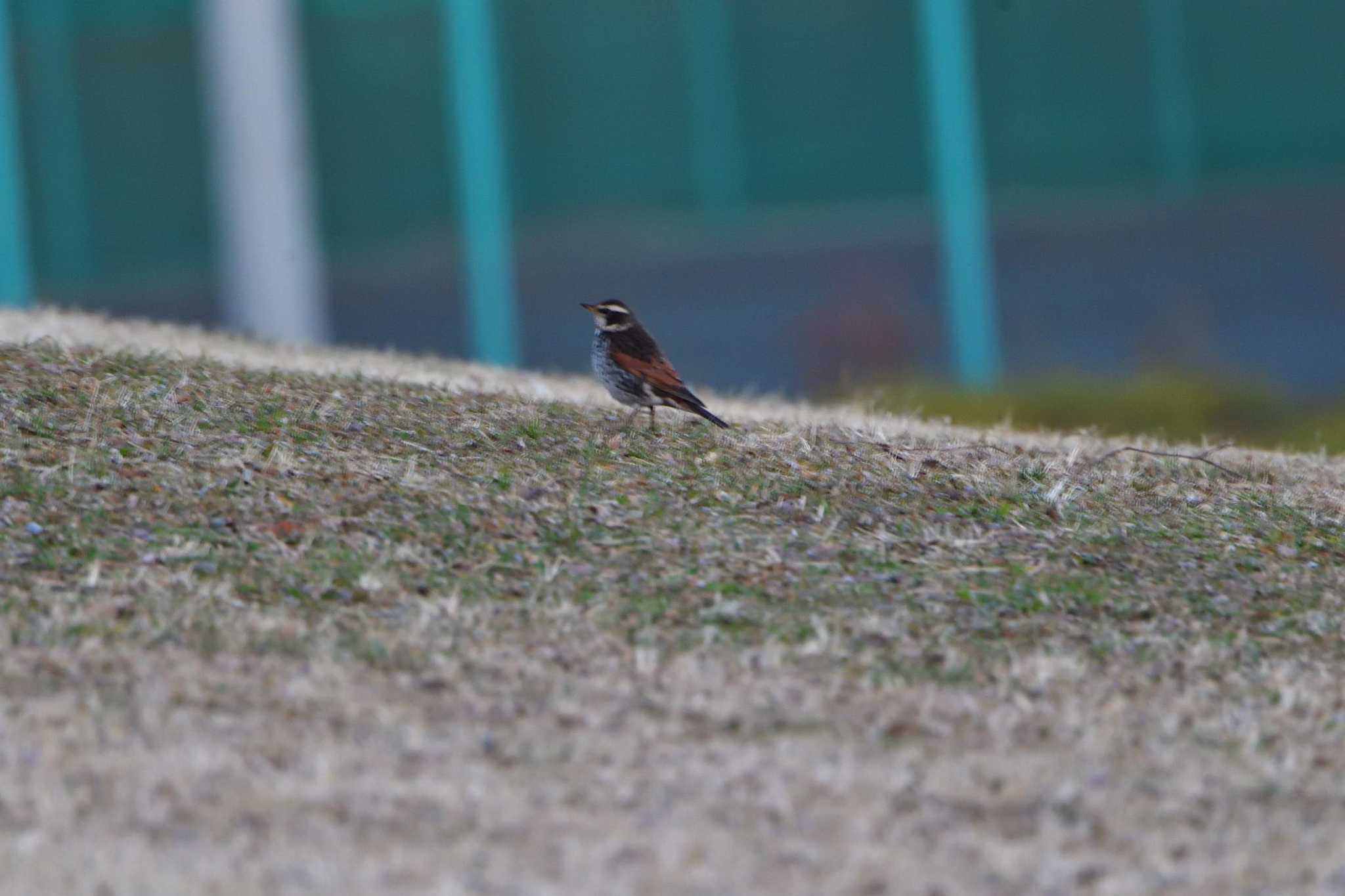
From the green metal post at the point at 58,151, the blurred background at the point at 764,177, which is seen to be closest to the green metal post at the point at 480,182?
the blurred background at the point at 764,177

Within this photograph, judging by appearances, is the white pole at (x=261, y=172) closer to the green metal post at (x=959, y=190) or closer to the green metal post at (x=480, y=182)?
the green metal post at (x=480, y=182)

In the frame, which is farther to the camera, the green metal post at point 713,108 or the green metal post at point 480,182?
the green metal post at point 713,108

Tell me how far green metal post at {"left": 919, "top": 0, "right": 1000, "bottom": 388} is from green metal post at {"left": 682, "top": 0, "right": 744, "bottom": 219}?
1990mm

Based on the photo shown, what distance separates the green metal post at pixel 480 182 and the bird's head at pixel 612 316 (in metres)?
8.24

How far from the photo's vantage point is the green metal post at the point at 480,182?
633 inches

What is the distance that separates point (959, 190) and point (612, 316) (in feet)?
28.2

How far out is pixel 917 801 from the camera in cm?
470

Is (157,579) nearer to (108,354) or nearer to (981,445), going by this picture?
(108,354)

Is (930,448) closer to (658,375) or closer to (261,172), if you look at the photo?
(658,375)

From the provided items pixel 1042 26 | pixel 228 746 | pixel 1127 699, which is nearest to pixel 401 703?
pixel 228 746

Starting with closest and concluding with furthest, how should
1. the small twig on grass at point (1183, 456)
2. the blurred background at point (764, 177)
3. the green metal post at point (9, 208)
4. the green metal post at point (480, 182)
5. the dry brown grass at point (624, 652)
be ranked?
1. the dry brown grass at point (624, 652)
2. the small twig on grass at point (1183, 456)
3. the green metal post at point (480, 182)
4. the green metal post at point (9, 208)
5. the blurred background at point (764, 177)

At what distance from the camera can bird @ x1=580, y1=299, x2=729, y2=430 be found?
7.36m

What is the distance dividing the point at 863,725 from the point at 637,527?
145 cm

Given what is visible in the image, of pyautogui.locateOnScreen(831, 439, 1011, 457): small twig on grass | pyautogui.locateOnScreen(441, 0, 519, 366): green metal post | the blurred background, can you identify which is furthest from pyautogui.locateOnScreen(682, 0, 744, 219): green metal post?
pyautogui.locateOnScreen(831, 439, 1011, 457): small twig on grass
